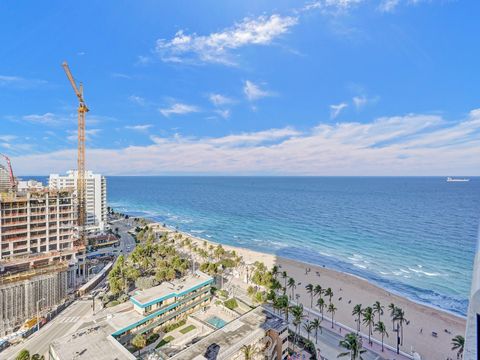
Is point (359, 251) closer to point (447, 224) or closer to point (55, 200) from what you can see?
point (447, 224)

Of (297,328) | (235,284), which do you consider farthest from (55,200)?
(297,328)

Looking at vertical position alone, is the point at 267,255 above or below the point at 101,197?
below

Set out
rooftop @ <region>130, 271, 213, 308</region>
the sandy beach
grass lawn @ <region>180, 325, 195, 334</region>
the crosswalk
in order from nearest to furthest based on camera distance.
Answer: rooftop @ <region>130, 271, 213, 308</region>
grass lawn @ <region>180, 325, 195, 334</region>
the crosswalk
the sandy beach

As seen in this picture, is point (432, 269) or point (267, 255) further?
point (267, 255)

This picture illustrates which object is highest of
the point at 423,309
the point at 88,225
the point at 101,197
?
the point at 101,197

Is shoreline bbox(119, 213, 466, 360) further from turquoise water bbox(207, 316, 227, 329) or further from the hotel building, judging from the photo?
the hotel building

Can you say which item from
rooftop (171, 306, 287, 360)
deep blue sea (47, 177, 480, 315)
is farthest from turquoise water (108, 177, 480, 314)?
rooftop (171, 306, 287, 360)
